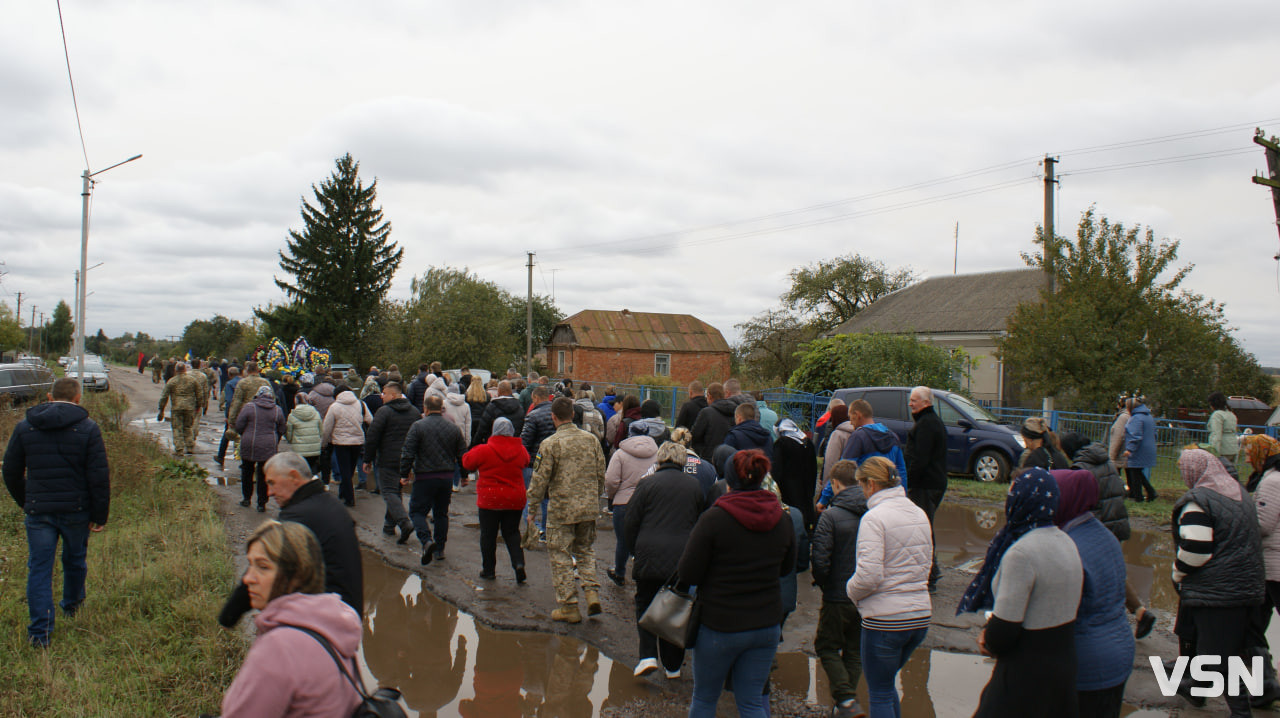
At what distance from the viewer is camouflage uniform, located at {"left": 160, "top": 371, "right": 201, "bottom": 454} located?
1379 centimetres

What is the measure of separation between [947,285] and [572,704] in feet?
132

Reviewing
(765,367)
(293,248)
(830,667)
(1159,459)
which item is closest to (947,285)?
(765,367)

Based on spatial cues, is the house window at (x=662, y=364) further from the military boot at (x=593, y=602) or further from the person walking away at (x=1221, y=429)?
the military boot at (x=593, y=602)

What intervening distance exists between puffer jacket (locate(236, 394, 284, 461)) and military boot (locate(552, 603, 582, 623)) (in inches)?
211

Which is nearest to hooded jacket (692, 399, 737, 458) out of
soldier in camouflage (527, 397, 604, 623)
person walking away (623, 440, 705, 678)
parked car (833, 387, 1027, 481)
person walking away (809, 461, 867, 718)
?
soldier in camouflage (527, 397, 604, 623)

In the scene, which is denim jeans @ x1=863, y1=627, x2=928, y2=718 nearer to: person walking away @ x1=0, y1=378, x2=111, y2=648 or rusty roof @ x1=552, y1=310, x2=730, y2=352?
person walking away @ x1=0, y1=378, x2=111, y2=648

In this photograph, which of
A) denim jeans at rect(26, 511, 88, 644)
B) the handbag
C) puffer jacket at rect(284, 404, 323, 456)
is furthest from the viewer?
puffer jacket at rect(284, 404, 323, 456)

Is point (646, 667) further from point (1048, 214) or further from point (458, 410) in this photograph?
point (1048, 214)

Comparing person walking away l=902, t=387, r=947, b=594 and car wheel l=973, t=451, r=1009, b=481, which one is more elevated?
person walking away l=902, t=387, r=947, b=594

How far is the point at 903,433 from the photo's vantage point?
46.1 feet

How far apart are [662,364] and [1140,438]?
Answer: 40.4 m

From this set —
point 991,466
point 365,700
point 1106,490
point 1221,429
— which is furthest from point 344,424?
point 1221,429

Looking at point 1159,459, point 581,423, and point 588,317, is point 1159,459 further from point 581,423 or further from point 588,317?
point 588,317

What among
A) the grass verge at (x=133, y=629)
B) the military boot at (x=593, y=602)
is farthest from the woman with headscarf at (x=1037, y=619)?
the grass verge at (x=133, y=629)
